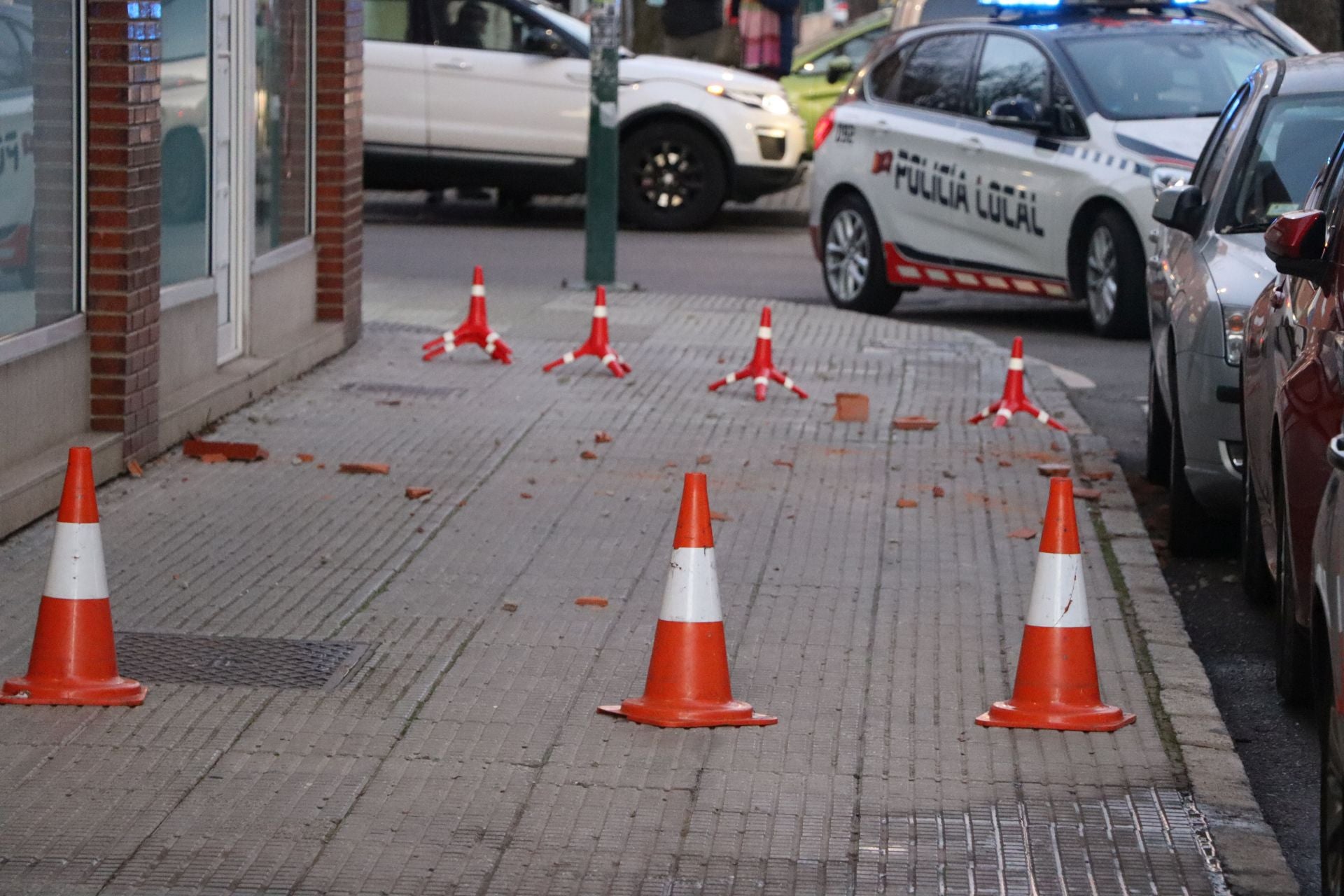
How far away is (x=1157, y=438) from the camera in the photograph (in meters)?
9.57

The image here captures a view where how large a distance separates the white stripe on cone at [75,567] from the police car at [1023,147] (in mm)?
8985

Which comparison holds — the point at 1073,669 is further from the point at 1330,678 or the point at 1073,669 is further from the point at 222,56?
the point at 222,56

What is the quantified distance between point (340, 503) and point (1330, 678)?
4.68 metres

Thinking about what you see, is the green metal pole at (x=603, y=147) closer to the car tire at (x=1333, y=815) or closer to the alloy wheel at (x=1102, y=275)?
the alloy wheel at (x=1102, y=275)

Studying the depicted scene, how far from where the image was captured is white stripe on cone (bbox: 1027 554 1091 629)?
580 centimetres

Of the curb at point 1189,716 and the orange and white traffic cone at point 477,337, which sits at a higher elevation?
the orange and white traffic cone at point 477,337

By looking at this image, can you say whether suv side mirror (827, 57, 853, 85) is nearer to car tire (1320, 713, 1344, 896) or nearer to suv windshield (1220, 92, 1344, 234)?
suv windshield (1220, 92, 1344, 234)

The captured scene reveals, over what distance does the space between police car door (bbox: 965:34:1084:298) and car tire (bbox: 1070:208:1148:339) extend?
5.4 inches

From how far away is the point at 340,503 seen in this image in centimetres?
855

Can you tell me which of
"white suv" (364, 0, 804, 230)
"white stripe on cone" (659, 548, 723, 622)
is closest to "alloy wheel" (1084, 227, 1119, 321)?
"white suv" (364, 0, 804, 230)

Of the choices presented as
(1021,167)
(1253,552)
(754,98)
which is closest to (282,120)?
(1021,167)

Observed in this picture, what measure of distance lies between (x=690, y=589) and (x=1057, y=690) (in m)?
0.98

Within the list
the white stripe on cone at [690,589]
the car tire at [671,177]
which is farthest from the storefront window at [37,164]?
the car tire at [671,177]

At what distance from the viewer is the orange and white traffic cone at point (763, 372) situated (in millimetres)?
11469
